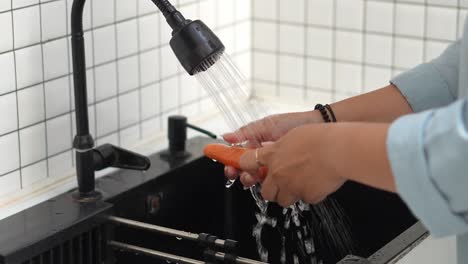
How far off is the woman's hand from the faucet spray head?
16 cm

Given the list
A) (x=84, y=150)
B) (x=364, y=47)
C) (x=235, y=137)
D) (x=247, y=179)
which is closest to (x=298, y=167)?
(x=247, y=179)

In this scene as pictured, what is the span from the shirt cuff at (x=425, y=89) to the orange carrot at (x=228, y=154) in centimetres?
30

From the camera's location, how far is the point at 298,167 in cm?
118

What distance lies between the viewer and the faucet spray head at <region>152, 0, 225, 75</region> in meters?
1.35

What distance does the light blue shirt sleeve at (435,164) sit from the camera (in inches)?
38.4

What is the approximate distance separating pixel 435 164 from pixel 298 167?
0.23 meters

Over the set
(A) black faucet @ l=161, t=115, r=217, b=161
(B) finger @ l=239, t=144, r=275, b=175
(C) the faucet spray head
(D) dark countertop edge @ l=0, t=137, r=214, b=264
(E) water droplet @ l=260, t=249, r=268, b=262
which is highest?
(C) the faucet spray head

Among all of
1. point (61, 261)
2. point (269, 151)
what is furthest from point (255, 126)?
point (61, 261)

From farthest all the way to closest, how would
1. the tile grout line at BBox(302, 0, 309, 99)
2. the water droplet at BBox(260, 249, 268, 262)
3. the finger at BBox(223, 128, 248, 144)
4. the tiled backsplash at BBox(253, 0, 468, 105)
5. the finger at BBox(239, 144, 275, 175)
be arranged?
the tile grout line at BBox(302, 0, 309, 99) → the tiled backsplash at BBox(253, 0, 468, 105) → the water droplet at BBox(260, 249, 268, 262) → the finger at BBox(223, 128, 248, 144) → the finger at BBox(239, 144, 275, 175)

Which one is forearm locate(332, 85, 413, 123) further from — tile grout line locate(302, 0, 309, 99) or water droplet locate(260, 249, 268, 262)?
tile grout line locate(302, 0, 309, 99)

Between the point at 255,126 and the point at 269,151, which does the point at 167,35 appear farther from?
the point at 269,151

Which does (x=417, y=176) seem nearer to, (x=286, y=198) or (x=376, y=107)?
(x=286, y=198)

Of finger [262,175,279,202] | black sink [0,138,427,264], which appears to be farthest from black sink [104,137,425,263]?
finger [262,175,279,202]

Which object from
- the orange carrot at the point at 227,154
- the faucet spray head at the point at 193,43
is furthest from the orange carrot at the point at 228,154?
the faucet spray head at the point at 193,43
